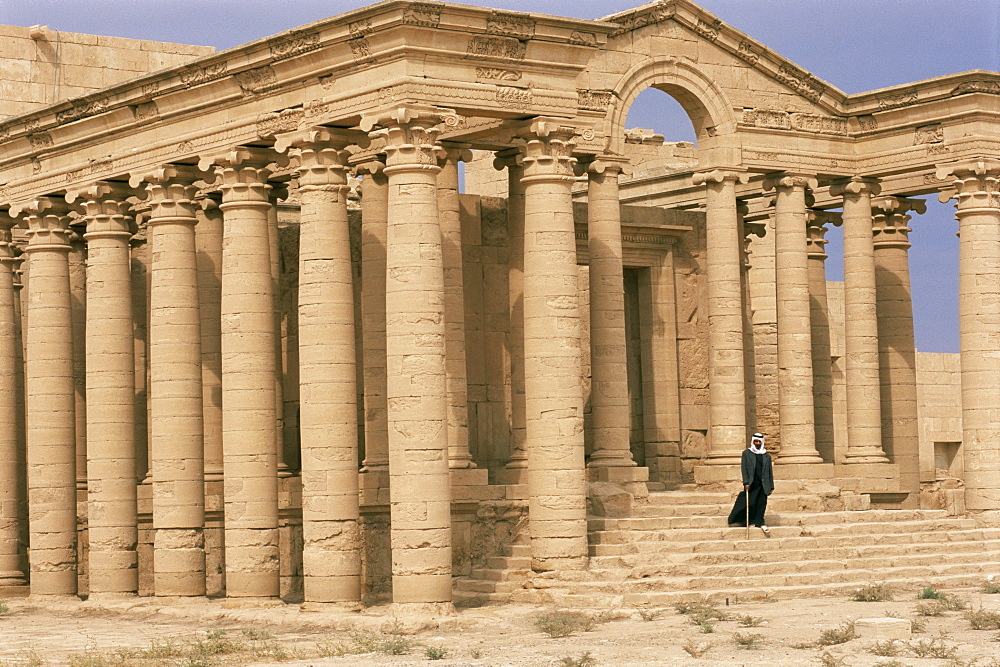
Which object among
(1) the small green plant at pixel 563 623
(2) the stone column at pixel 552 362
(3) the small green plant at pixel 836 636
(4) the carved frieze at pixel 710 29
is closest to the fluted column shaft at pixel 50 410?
(2) the stone column at pixel 552 362

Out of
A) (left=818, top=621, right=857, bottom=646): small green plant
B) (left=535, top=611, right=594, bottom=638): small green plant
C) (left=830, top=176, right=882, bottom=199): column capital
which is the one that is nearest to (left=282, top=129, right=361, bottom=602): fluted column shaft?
(left=535, top=611, right=594, bottom=638): small green plant

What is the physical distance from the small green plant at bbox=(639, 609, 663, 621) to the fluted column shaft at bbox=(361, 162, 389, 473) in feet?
18.3

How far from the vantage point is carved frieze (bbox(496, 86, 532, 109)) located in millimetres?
26375

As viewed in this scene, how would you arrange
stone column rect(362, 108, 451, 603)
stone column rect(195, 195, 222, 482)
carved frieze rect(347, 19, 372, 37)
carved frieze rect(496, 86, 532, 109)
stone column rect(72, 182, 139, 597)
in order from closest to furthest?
stone column rect(362, 108, 451, 603)
carved frieze rect(347, 19, 372, 37)
carved frieze rect(496, 86, 532, 109)
stone column rect(72, 182, 139, 597)
stone column rect(195, 195, 222, 482)

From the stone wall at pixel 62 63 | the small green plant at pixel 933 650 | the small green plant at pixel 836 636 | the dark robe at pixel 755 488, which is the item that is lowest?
the small green plant at pixel 933 650

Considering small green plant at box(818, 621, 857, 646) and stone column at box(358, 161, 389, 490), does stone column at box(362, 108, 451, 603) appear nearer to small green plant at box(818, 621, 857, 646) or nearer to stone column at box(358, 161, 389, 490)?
stone column at box(358, 161, 389, 490)

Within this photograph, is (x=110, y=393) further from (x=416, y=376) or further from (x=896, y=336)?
(x=896, y=336)

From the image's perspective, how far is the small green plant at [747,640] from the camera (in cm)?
2200

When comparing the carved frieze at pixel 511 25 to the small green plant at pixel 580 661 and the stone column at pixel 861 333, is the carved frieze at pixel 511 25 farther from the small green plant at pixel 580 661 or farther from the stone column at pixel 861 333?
the stone column at pixel 861 333

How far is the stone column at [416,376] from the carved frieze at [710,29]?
27.5 feet

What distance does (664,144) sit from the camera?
4084 cm

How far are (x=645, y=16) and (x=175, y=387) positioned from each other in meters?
9.59

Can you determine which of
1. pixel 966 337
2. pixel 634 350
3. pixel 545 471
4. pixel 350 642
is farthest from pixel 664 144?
pixel 350 642

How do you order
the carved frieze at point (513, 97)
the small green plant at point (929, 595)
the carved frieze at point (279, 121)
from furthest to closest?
the carved frieze at point (279, 121)
the carved frieze at point (513, 97)
the small green plant at point (929, 595)
